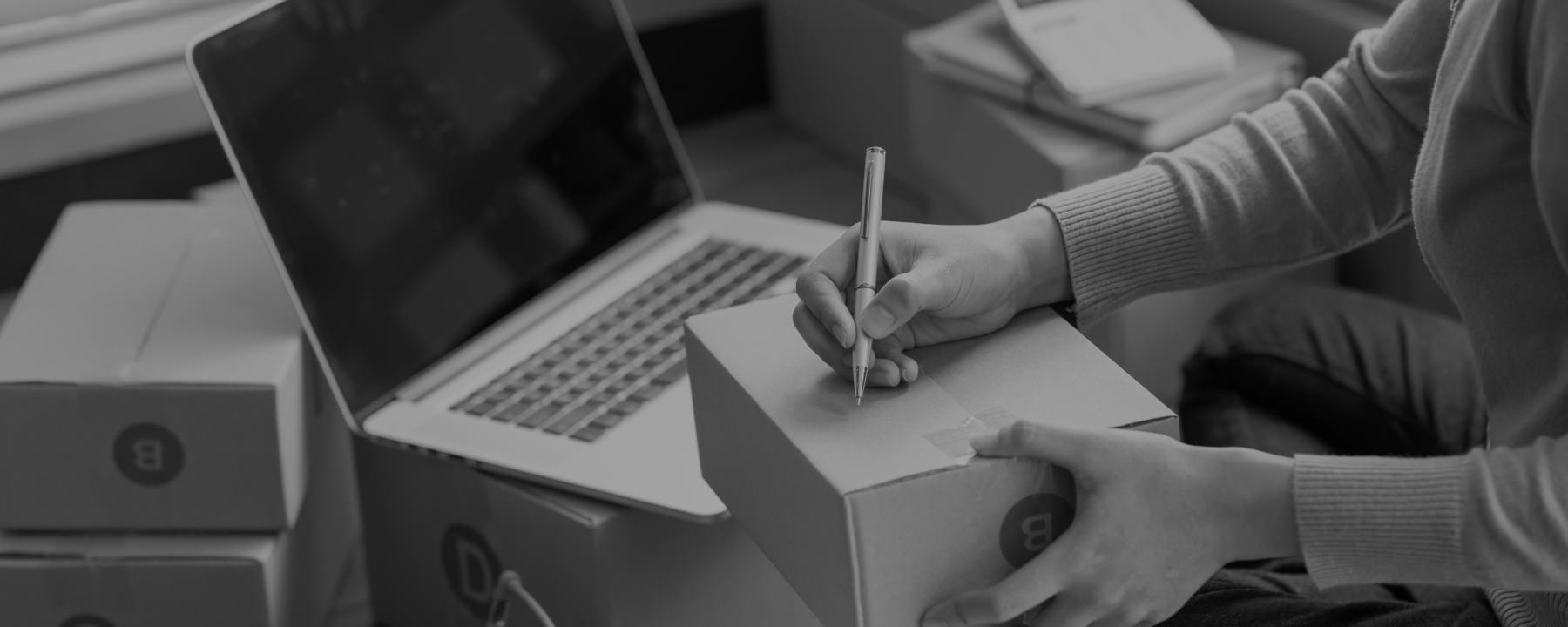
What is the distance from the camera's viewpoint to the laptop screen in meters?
1.18

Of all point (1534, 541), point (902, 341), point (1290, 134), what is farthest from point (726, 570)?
point (1534, 541)

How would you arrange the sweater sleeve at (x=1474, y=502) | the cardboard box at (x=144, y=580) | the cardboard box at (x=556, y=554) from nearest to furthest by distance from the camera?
the sweater sleeve at (x=1474, y=502), the cardboard box at (x=556, y=554), the cardboard box at (x=144, y=580)

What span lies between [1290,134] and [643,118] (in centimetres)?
63

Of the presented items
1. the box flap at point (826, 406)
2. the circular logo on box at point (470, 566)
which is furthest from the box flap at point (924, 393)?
the circular logo on box at point (470, 566)

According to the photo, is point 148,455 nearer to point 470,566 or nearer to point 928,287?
point 470,566

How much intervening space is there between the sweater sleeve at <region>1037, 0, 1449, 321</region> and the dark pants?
1.30 ft

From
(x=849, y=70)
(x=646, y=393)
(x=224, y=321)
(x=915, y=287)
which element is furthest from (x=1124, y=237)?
(x=849, y=70)

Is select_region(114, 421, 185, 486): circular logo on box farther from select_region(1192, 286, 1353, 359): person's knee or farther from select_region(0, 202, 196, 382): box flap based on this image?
select_region(1192, 286, 1353, 359): person's knee

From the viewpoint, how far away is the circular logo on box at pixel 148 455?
4.03ft

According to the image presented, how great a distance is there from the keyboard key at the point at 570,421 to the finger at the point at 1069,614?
1.65 ft

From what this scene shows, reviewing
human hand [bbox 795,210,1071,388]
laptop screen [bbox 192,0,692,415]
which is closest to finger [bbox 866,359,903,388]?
human hand [bbox 795,210,1071,388]

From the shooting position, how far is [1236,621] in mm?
943

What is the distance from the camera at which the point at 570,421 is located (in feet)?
3.94

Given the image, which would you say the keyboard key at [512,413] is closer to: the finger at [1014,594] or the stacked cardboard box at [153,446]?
the stacked cardboard box at [153,446]
